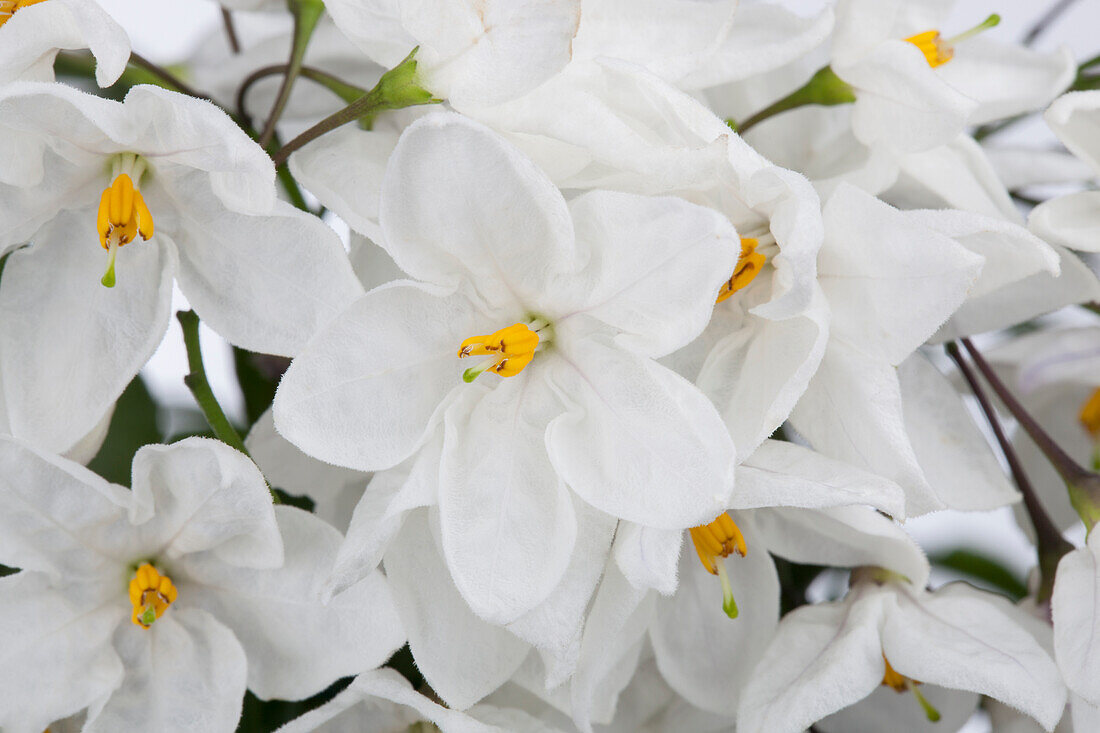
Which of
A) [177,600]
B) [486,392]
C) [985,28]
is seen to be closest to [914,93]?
[985,28]

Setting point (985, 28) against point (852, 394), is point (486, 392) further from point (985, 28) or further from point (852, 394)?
point (985, 28)

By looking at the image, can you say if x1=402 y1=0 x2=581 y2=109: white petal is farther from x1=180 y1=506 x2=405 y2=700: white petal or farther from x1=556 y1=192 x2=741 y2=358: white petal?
x1=180 y1=506 x2=405 y2=700: white petal

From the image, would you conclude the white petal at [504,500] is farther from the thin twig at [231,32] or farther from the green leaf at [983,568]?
the green leaf at [983,568]

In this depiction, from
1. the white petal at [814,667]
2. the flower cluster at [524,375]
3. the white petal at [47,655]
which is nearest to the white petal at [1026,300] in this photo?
the flower cluster at [524,375]

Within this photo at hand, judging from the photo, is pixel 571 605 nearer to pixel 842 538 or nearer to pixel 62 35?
pixel 842 538

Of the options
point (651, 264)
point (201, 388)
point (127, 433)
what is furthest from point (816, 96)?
point (127, 433)

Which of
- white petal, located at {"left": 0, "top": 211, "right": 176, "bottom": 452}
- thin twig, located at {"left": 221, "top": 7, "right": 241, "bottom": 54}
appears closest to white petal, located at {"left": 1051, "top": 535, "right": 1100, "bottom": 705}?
white petal, located at {"left": 0, "top": 211, "right": 176, "bottom": 452}
